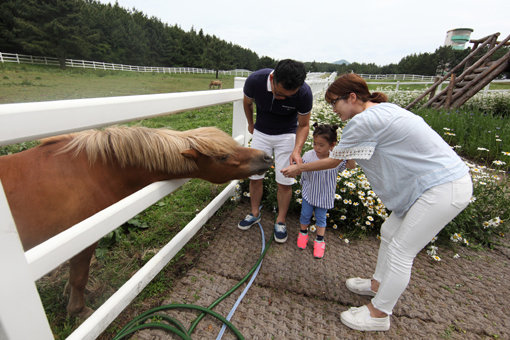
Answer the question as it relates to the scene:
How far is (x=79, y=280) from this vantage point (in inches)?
72.4

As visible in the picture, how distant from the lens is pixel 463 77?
8539 millimetres

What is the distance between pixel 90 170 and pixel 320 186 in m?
2.05

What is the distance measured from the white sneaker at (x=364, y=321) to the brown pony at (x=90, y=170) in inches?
54.4

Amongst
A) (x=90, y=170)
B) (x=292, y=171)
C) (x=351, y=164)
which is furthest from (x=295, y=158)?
(x=90, y=170)

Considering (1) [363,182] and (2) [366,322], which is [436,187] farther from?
(1) [363,182]

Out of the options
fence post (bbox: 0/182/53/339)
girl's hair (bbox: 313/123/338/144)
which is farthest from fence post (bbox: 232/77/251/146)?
fence post (bbox: 0/182/53/339)

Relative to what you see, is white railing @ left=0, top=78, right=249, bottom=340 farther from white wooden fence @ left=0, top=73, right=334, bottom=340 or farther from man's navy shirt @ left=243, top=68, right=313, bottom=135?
man's navy shirt @ left=243, top=68, right=313, bottom=135

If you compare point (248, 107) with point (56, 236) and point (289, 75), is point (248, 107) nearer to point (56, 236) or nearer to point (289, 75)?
point (289, 75)

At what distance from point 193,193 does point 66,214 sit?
2.37 m

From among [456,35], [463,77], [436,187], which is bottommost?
[436,187]

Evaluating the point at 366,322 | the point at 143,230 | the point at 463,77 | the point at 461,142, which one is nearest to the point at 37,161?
the point at 143,230

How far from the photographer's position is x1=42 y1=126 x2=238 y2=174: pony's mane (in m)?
1.60

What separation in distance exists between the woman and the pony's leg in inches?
76.9

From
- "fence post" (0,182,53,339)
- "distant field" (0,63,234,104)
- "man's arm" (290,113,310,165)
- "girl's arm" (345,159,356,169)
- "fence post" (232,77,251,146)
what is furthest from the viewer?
"distant field" (0,63,234,104)
